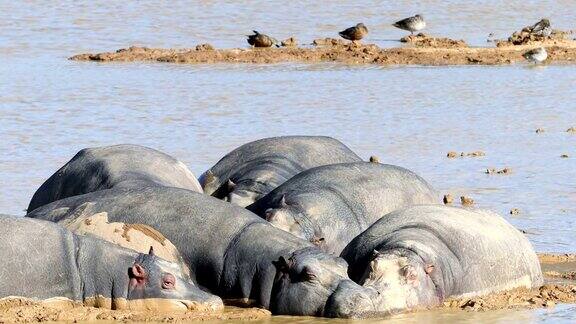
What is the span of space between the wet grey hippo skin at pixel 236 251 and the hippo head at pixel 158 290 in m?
0.44

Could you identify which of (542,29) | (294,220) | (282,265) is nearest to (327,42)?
(542,29)

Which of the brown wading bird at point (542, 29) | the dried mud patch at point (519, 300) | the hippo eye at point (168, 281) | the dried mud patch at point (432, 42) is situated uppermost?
the brown wading bird at point (542, 29)

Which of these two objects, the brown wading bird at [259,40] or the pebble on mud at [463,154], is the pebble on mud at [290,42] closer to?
the brown wading bird at [259,40]

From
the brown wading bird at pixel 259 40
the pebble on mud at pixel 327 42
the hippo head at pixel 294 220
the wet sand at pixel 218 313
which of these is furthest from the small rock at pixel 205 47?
the wet sand at pixel 218 313

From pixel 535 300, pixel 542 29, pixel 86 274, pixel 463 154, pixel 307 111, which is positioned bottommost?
pixel 307 111

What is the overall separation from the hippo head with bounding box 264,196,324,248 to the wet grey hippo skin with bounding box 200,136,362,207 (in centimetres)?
112

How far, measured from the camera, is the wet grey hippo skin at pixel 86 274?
789 cm

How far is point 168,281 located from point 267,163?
139 inches

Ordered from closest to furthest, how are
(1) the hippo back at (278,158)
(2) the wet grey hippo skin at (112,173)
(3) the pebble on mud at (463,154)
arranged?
(2) the wet grey hippo skin at (112,173) < (1) the hippo back at (278,158) < (3) the pebble on mud at (463,154)

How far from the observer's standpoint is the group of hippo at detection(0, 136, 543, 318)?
7.98 metres

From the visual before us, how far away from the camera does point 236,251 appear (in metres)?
8.48

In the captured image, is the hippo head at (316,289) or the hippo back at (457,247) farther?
the hippo back at (457,247)

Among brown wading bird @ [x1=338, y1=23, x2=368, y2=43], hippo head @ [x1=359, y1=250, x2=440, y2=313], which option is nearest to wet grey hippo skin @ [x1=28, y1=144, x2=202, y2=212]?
hippo head @ [x1=359, y1=250, x2=440, y2=313]

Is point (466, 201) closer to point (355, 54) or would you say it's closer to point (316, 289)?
point (316, 289)
